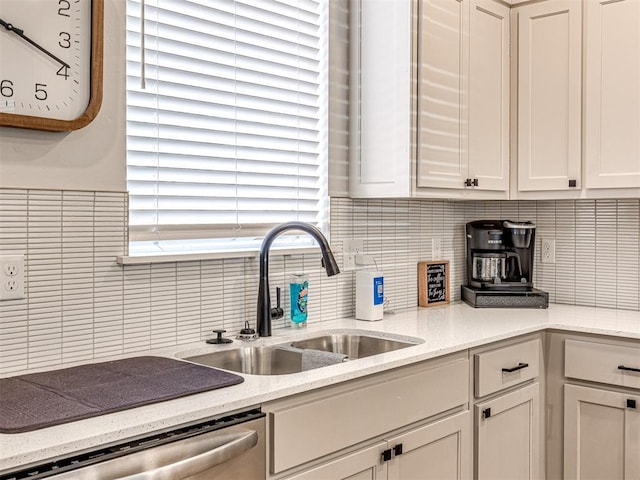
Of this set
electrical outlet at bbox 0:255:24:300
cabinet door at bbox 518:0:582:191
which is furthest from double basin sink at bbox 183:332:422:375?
cabinet door at bbox 518:0:582:191

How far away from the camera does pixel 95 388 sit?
1.49m

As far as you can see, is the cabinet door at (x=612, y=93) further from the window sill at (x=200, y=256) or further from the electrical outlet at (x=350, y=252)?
the window sill at (x=200, y=256)

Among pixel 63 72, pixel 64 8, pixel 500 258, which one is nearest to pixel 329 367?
pixel 63 72

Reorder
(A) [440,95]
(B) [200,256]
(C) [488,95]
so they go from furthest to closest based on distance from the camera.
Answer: (C) [488,95]
(A) [440,95]
(B) [200,256]

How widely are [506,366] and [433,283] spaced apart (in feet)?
2.29

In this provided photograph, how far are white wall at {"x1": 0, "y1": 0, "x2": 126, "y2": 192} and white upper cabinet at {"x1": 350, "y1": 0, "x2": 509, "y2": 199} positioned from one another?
1018mm

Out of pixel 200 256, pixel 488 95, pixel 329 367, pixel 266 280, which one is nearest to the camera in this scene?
pixel 329 367

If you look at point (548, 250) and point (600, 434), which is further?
point (548, 250)

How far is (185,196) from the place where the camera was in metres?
2.09

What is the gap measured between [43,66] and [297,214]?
1.07 metres

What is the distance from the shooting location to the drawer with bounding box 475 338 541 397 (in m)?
2.21

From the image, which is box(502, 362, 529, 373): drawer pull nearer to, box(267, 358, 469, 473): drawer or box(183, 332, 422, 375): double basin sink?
box(267, 358, 469, 473): drawer

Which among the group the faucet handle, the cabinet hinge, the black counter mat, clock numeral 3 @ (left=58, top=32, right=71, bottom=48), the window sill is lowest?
the cabinet hinge

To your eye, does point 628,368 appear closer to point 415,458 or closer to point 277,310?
point 415,458
